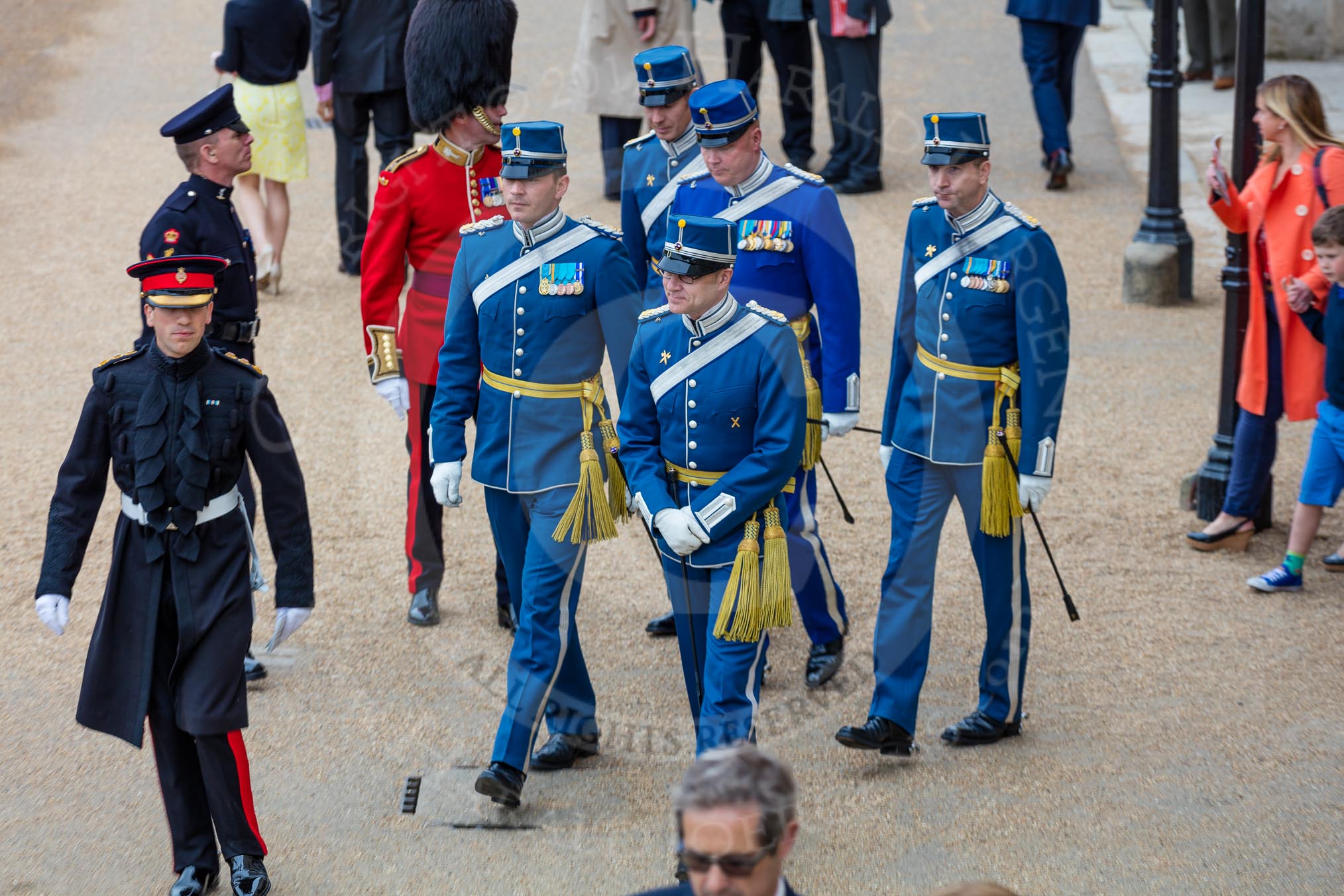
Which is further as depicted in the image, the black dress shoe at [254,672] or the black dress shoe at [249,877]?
the black dress shoe at [254,672]

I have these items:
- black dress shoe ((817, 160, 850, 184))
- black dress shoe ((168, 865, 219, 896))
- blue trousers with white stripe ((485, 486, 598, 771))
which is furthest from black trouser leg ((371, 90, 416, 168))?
black dress shoe ((168, 865, 219, 896))

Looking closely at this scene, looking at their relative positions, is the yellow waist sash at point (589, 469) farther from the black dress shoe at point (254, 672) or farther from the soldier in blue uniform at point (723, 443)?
the black dress shoe at point (254, 672)

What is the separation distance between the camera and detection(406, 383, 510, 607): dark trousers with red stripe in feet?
18.5

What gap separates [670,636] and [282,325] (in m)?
3.90

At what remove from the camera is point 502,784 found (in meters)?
4.42

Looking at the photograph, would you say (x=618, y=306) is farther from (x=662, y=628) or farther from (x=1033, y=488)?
(x=662, y=628)

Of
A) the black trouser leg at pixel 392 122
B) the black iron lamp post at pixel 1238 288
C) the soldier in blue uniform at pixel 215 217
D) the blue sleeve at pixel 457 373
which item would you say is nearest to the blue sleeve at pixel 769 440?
the blue sleeve at pixel 457 373

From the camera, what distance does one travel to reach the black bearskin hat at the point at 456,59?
5316 mm

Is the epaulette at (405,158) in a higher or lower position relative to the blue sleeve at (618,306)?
higher

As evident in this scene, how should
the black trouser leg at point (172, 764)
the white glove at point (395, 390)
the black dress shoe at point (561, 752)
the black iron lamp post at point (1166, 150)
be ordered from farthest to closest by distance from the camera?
1. the black iron lamp post at point (1166, 150)
2. the white glove at point (395, 390)
3. the black dress shoe at point (561, 752)
4. the black trouser leg at point (172, 764)

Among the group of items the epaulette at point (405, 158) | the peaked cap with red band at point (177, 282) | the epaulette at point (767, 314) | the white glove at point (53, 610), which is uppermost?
the epaulette at point (405, 158)

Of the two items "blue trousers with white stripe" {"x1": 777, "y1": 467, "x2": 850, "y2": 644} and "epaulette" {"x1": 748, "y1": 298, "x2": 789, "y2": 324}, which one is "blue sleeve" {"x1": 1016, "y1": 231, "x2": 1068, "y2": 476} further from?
"blue trousers with white stripe" {"x1": 777, "y1": 467, "x2": 850, "y2": 644}

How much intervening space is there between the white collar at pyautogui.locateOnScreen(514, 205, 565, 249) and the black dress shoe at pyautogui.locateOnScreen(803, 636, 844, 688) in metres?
1.64

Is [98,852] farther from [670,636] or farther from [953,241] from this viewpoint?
[953,241]
